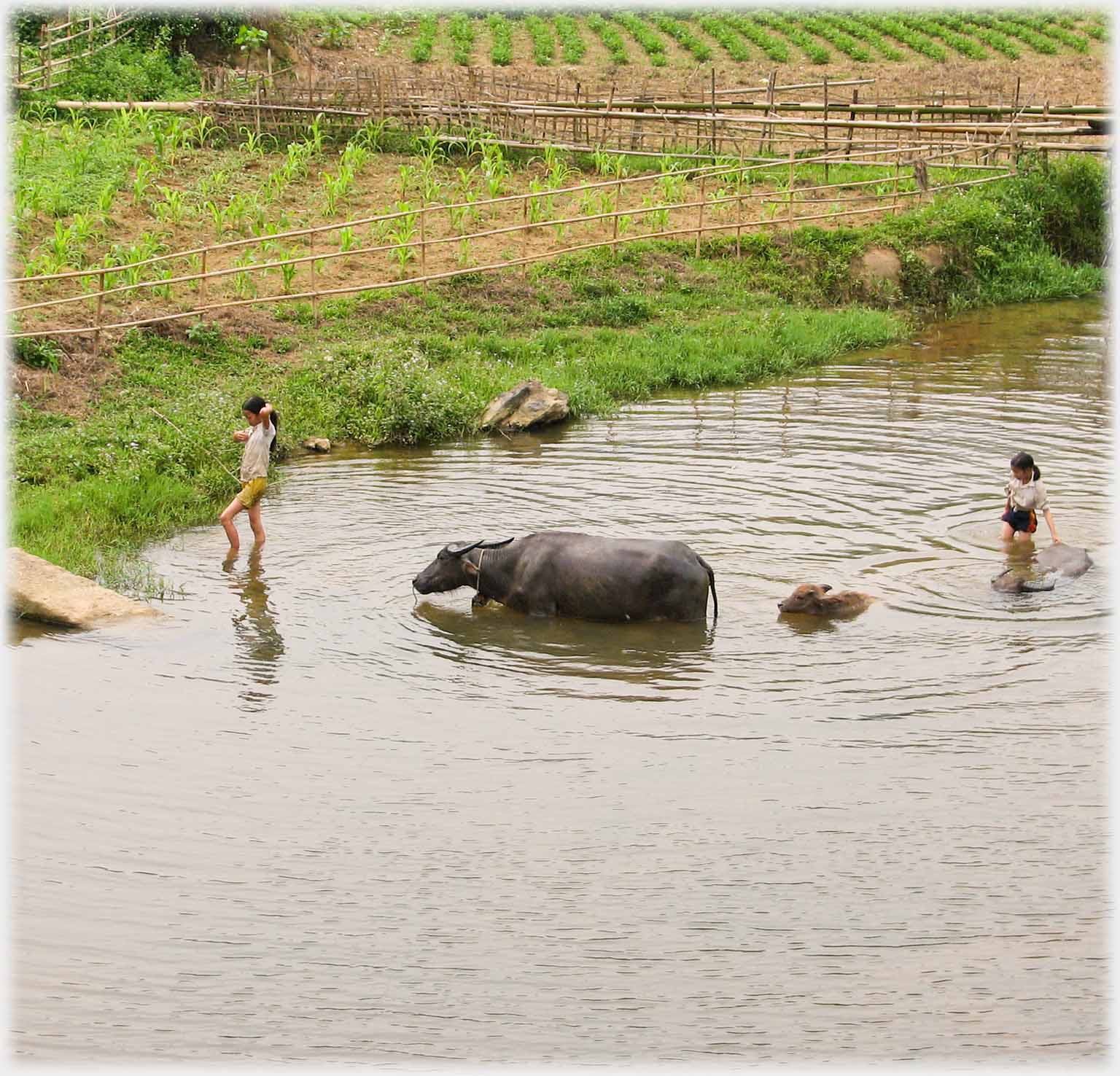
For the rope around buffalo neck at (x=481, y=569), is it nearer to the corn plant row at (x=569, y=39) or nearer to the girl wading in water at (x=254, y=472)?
the girl wading in water at (x=254, y=472)

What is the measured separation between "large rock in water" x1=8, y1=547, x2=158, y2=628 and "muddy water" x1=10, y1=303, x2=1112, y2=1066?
0.19 metres

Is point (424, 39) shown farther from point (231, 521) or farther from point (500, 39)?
point (231, 521)

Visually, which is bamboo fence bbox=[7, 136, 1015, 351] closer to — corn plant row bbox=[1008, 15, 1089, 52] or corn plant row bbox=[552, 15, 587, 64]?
corn plant row bbox=[552, 15, 587, 64]

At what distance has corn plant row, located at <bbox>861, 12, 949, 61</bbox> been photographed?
45.3m

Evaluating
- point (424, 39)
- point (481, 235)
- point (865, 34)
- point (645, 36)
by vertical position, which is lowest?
point (481, 235)

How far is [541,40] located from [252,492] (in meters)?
38.2

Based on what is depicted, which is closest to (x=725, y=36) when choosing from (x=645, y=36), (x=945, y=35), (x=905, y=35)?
(x=645, y=36)

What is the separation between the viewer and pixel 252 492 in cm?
1207

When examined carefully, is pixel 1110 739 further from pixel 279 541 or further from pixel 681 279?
pixel 681 279

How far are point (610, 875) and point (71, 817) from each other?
2.99 m

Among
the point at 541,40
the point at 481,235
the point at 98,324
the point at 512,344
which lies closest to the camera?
the point at 98,324

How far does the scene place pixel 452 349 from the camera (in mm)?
18281

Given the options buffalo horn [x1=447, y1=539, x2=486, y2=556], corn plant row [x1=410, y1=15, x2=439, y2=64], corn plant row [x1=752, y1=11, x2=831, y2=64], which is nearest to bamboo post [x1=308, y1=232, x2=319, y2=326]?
buffalo horn [x1=447, y1=539, x2=486, y2=556]

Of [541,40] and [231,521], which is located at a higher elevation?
[541,40]
